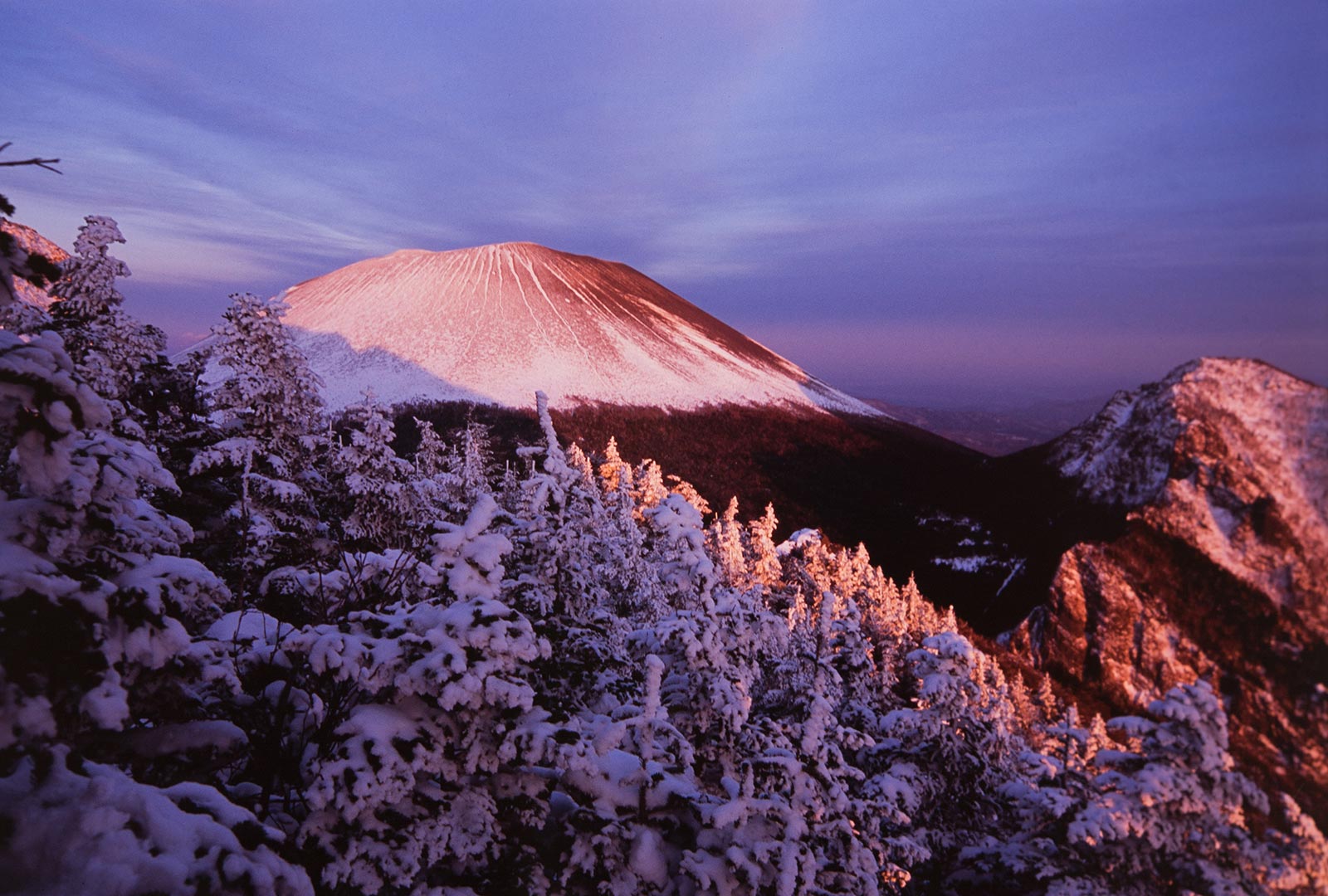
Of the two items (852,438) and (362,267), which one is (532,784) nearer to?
(852,438)

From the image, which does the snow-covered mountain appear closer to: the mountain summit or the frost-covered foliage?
the frost-covered foliage

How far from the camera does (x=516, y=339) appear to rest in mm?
75125

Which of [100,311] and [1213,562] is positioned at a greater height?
[100,311]

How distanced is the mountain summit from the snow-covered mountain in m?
45.4

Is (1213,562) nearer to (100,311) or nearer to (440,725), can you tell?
(440,725)

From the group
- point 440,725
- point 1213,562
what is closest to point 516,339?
point 1213,562

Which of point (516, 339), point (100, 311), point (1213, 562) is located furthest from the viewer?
point (516, 339)

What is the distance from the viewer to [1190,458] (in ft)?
97.8

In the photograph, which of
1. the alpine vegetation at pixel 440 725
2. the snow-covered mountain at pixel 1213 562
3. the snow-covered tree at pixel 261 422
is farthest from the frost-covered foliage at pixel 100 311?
the snow-covered mountain at pixel 1213 562

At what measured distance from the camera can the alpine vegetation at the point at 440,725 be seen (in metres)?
2.39

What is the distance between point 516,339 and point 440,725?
248 feet

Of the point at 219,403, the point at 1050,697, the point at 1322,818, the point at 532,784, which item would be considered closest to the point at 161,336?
the point at 219,403

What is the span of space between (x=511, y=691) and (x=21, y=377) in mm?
3055

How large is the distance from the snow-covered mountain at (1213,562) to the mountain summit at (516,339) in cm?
4539
